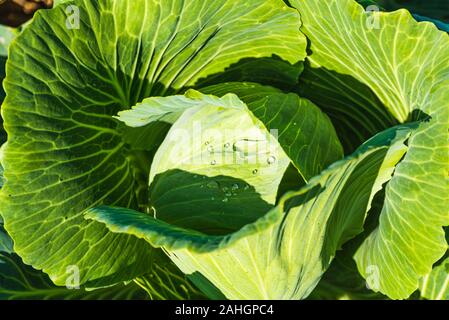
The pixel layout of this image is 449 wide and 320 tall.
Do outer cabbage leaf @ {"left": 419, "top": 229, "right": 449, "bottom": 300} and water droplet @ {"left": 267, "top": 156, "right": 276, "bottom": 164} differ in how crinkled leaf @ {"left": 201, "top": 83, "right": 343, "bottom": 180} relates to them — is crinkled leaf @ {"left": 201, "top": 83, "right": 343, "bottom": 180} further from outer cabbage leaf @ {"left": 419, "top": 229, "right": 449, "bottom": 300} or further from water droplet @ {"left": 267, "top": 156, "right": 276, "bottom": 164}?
outer cabbage leaf @ {"left": 419, "top": 229, "right": 449, "bottom": 300}

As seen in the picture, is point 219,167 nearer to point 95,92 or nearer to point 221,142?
point 221,142

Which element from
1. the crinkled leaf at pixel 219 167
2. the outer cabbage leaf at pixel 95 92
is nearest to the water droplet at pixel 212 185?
the crinkled leaf at pixel 219 167

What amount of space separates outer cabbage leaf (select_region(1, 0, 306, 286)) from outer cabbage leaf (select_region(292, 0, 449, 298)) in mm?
126

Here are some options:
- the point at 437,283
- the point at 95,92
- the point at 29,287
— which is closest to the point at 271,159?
the point at 95,92

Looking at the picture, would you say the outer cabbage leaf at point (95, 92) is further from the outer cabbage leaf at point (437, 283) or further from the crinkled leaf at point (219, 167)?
the outer cabbage leaf at point (437, 283)

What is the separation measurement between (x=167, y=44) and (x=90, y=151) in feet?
1.14

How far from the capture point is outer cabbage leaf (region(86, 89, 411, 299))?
1302 millimetres

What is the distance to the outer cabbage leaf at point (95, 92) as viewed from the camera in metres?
1.49

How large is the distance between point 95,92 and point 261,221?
65 centimetres

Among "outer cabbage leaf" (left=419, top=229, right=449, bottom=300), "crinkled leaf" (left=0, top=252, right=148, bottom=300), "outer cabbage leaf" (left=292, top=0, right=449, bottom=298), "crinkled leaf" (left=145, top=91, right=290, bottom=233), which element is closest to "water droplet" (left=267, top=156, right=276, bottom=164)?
"crinkled leaf" (left=145, top=91, right=290, bottom=233)

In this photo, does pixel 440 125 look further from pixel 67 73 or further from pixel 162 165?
pixel 67 73

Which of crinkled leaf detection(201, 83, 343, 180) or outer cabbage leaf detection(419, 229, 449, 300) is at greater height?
Result: crinkled leaf detection(201, 83, 343, 180)

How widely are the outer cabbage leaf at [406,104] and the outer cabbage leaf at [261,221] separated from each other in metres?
0.07
